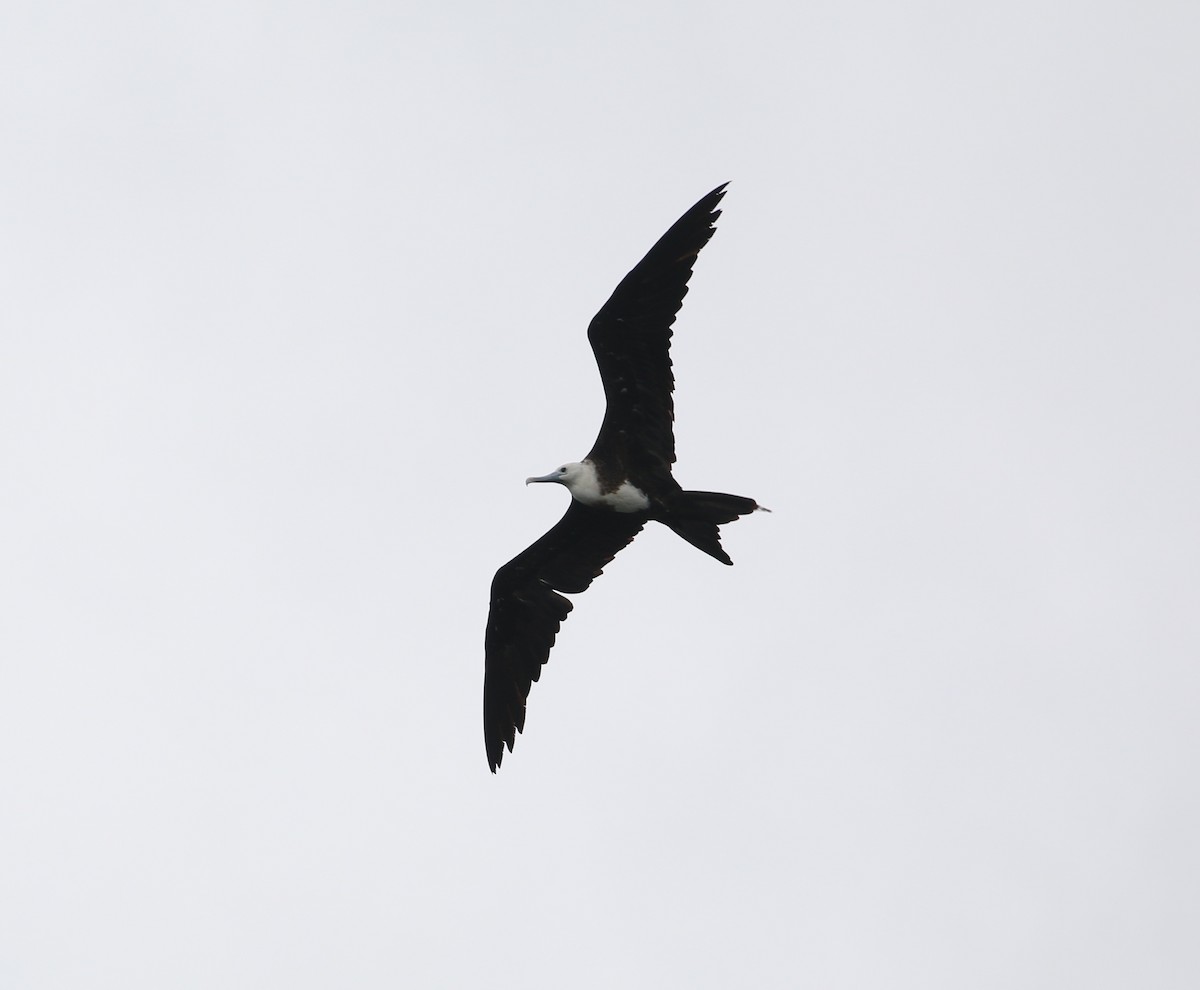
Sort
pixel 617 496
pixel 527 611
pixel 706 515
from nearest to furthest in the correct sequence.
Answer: pixel 706 515, pixel 617 496, pixel 527 611

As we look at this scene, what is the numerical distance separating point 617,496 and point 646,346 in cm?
139

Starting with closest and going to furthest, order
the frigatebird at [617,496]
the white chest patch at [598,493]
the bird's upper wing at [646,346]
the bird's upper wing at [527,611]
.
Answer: the bird's upper wing at [646,346], the frigatebird at [617,496], the white chest patch at [598,493], the bird's upper wing at [527,611]

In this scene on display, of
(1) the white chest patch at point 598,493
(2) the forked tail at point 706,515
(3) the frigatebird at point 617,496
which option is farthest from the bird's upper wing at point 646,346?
(2) the forked tail at point 706,515

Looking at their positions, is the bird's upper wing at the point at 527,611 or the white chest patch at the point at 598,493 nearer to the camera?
the white chest patch at the point at 598,493

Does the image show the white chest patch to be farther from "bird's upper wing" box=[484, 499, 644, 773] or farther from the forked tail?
"bird's upper wing" box=[484, 499, 644, 773]

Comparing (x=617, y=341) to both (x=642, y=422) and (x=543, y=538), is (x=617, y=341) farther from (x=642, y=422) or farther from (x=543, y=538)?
(x=543, y=538)

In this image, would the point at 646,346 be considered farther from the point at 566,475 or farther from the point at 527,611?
the point at 527,611

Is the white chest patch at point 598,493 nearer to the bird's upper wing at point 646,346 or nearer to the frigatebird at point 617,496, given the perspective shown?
the frigatebird at point 617,496

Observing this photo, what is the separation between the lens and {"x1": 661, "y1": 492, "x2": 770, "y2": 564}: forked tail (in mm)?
13719

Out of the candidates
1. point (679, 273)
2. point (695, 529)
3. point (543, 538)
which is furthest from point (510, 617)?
point (679, 273)

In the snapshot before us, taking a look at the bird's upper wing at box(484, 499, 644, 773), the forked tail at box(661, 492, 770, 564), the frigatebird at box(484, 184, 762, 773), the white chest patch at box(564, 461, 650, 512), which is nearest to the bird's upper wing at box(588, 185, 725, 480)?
the frigatebird at box(484, 184, 762, 773)

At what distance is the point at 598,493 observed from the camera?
14492mm

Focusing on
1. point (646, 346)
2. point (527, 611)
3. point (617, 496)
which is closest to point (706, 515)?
point (617, 496)

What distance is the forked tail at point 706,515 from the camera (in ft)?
45.0
